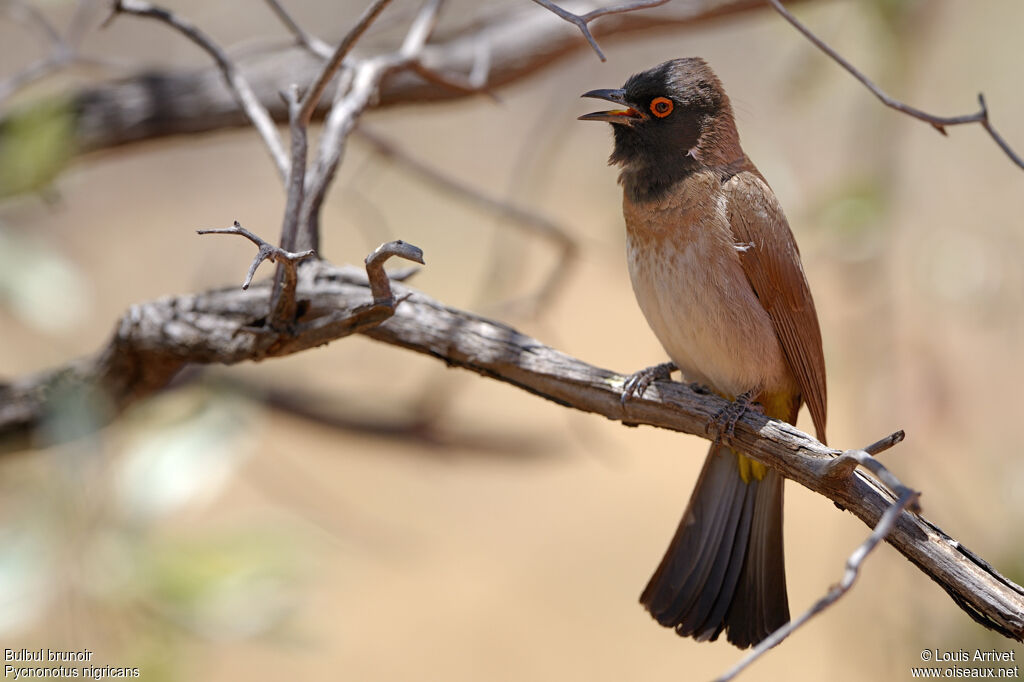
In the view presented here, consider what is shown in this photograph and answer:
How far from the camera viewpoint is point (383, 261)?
1814mm

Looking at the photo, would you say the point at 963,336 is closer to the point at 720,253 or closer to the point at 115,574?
the point at 720,253

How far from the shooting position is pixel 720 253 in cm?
239

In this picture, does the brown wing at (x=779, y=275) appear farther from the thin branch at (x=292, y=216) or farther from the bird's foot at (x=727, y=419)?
the thin branch at (x=292, y=216)

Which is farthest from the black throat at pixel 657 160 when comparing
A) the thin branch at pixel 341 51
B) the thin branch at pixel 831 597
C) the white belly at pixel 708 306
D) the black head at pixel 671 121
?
the thin branch at pixel 831 597

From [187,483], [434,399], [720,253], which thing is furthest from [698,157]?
[434,399]

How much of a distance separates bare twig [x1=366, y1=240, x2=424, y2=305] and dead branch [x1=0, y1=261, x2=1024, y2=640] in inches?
1.3

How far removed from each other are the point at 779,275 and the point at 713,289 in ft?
0.66

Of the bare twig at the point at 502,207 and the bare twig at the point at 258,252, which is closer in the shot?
the bare twig at the point at 258,252

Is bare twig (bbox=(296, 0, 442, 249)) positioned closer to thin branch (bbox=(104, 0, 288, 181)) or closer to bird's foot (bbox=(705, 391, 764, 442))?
thin branch (bbox=(104, 0, 288, 181))

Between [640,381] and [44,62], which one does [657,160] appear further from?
[44,62]

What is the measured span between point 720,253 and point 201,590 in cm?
158

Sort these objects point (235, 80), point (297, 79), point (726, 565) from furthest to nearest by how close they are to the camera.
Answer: point (297, 79) < point (235, 80) < point (726, 565)

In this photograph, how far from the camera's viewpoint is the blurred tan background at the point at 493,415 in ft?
8.16

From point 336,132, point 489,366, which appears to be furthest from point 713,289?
point 336,132
